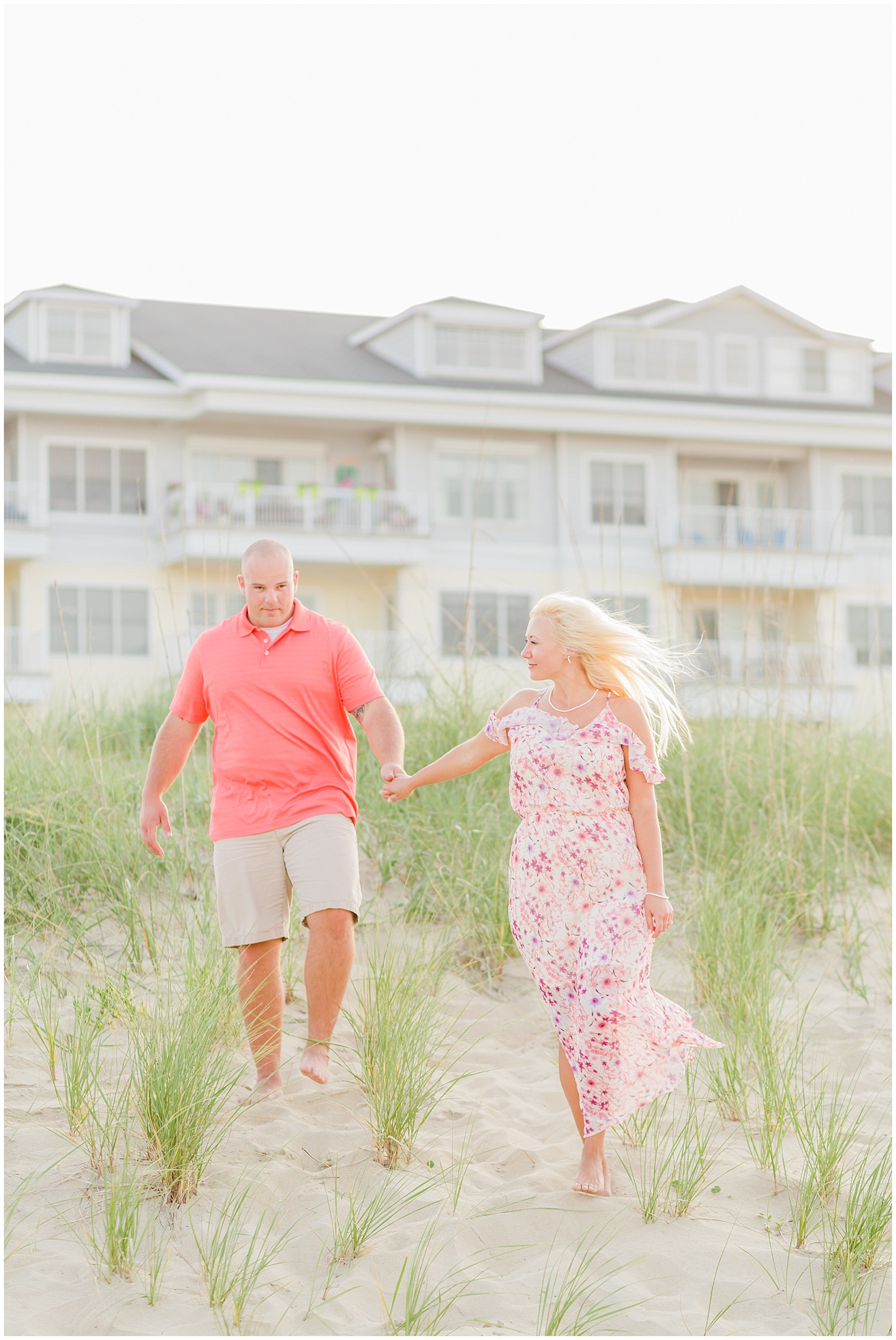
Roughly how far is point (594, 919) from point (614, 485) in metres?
23.9

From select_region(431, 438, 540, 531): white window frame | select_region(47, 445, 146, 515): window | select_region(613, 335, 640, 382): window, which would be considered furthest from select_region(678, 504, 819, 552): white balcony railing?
A: select_region(47, 445, 146, 515): window

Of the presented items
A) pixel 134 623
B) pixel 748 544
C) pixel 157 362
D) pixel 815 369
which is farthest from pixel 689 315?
pixel 134 623

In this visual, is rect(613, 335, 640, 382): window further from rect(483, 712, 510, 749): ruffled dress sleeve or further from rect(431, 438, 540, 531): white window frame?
rect(483, 712, 510, 749): ruffled dress sleeve

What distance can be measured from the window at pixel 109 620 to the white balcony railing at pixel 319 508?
1749 mm

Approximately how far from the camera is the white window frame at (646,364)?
2789 cm

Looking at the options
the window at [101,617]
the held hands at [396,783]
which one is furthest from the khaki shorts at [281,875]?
the window at [101,617]

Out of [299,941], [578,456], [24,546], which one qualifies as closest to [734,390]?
[578,456]

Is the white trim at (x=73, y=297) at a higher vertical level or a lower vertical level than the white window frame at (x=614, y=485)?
higher

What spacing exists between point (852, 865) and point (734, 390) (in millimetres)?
23054

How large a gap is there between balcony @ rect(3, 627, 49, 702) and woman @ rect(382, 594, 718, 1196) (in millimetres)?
17982

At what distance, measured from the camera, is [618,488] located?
26953 mm

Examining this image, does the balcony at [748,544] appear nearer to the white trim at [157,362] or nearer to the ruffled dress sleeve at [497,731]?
the white trim at [157,362]

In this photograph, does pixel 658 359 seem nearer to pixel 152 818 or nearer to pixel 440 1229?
pixel 152 818

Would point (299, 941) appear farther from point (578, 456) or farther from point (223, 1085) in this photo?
point (578, 456)
